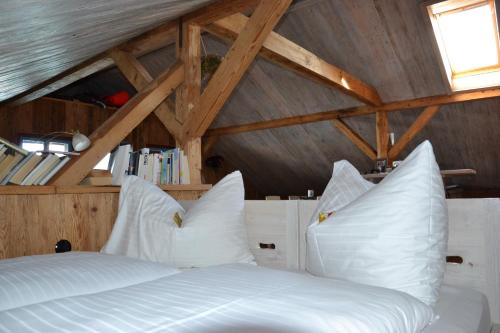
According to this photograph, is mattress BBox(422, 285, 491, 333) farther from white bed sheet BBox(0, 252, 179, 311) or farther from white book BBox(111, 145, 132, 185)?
white book BBox(111, 145, 132, 185)

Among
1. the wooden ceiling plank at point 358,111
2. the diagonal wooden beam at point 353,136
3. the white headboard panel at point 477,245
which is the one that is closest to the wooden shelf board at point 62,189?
the white headboard panel at point 477,245

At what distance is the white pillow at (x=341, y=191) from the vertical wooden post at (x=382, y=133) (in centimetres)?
431

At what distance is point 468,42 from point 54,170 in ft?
15.6

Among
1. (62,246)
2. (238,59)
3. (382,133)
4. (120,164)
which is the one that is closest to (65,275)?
(62,246)

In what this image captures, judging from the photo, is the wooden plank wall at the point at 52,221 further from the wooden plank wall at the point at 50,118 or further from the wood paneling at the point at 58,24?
the wooden plank wall at the point at 50,118

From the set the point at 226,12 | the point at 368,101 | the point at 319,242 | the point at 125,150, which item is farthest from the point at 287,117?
the point at 319,242

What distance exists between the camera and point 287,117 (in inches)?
262

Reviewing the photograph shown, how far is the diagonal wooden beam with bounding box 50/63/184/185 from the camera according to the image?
88.0 inches

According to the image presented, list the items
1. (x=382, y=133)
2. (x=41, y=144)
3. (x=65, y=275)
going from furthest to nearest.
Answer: (x=41, y=144), (x=382, y=133), (x=65, y=275)

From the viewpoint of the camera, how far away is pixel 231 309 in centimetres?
82

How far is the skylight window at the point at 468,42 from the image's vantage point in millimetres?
4340

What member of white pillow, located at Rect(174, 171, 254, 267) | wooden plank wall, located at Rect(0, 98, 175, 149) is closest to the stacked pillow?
white pillow, located at Rect(174, 171, 254, 267)

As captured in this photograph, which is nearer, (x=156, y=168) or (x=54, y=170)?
(x=54, y=170)

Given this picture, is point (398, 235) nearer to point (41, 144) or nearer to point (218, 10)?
point (218, 10)
